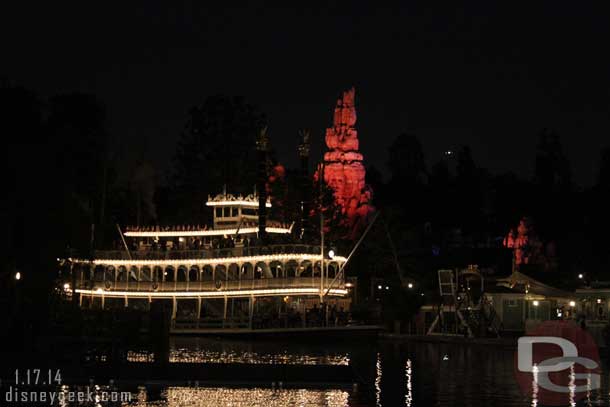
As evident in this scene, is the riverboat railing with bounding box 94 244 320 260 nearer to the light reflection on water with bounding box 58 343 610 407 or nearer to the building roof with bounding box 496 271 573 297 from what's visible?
the building roof with bounding box 496 271 573 297

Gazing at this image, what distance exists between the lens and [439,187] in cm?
11375

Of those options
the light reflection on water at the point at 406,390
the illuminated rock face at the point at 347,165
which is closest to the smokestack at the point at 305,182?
the illuminated rock face at the point at 347,165

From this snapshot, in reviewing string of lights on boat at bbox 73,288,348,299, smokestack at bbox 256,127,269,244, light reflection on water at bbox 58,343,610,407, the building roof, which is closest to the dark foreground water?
light reflection on water at bbox 58,343,610,407

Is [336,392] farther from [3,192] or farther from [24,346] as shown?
[3,192]

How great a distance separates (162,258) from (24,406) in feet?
139

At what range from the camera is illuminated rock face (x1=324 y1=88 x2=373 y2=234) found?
298 ft

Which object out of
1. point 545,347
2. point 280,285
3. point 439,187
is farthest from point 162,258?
point 439,187

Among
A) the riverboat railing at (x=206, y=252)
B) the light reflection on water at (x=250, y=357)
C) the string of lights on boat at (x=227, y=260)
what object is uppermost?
the riverboat railing at (x=206, y=252)

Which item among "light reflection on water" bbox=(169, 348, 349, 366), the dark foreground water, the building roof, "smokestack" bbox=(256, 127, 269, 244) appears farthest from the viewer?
"smokestack" bbox=(256, 127, 269, 244)

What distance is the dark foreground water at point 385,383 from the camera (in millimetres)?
24562

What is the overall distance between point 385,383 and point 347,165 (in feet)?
212
